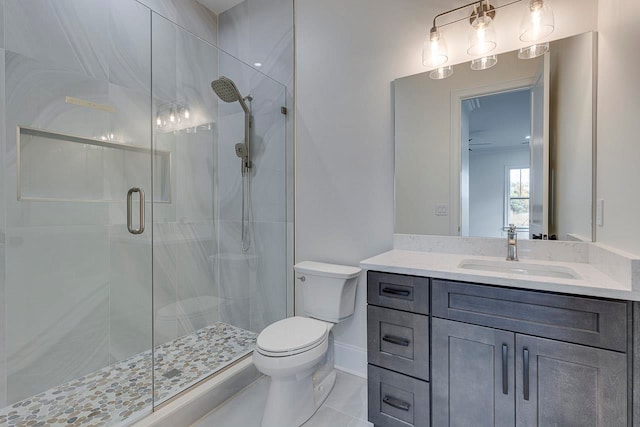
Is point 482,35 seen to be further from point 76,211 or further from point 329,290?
point 76,211

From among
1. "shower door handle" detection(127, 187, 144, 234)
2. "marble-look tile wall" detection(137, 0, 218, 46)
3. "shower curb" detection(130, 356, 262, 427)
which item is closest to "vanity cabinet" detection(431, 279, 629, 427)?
"shower curb" detection(130, 356, 262, 427)

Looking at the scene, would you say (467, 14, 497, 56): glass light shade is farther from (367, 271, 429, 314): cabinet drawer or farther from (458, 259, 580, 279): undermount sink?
(367, 271, 429, 314): cabinet drawer

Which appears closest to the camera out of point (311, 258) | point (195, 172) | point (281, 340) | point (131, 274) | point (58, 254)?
point (281, 340)

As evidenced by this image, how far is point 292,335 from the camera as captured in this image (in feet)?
5.14

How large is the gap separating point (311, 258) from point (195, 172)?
3.99 feet

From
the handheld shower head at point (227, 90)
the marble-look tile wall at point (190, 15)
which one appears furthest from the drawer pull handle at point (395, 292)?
the marble-look tile wall at point (190, 15)

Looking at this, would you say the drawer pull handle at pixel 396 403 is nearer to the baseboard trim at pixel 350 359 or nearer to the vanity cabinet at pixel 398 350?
the vanity cabinet at pixel 398 350

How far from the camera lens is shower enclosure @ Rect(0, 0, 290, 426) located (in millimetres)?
1594

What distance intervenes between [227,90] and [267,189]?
0.85 metres

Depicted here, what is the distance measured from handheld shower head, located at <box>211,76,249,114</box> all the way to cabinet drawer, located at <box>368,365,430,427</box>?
2.14 metres

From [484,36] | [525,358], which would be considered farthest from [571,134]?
[525,358]

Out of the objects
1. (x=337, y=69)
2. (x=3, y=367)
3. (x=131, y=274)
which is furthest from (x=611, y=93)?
(x=3, y=367)

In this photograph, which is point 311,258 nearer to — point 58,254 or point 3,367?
point 58,254

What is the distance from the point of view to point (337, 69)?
2076mm
